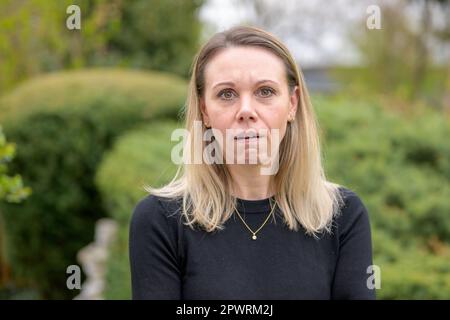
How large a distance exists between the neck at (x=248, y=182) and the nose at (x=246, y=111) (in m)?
0.21

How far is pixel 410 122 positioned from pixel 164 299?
17.4 feet

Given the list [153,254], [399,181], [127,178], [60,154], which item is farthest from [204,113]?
[60,154]

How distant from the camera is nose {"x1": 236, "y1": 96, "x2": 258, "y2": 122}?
2395 millimetres

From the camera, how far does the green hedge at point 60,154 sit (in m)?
7.48

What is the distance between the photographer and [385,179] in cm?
579

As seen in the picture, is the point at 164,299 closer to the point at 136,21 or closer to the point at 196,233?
the point at 196,233

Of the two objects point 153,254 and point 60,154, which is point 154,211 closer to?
point 153,254

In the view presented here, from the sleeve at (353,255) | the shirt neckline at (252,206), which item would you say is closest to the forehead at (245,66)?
the shirt neckline at (252,206)

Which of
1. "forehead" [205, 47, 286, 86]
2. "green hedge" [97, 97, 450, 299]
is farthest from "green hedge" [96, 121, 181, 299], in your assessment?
"forehead" [205, 47, 286, 86]

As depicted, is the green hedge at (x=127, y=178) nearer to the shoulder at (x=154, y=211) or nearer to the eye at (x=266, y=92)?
the shoulder at (x=154, y=211)

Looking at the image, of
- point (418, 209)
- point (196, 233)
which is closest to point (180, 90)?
point (418, 209)

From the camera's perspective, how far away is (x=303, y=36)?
22.8 m

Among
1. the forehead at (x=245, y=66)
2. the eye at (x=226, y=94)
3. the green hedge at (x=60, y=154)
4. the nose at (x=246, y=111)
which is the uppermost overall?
the green hedge at (x=60, y=154)

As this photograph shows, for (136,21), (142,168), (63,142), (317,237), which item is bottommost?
(317,237)
